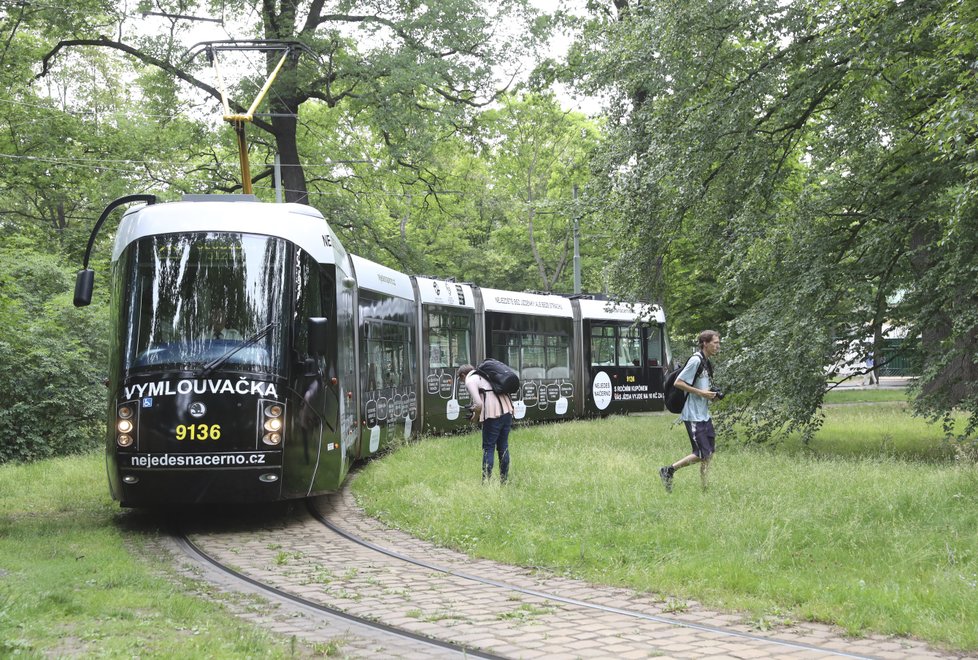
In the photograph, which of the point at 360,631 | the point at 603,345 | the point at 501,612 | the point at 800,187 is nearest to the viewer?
the point at 360,631

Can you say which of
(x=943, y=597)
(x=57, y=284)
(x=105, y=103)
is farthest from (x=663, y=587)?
(x=105, y=103)

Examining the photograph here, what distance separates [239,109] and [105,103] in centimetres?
1514

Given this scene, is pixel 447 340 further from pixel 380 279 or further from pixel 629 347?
pixel 629 347

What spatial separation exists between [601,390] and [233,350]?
17147 millimetres

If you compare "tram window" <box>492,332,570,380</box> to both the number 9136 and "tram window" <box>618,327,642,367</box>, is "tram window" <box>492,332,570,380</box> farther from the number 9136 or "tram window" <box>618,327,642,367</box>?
the number 9136

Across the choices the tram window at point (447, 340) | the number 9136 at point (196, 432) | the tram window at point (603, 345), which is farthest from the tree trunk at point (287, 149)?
the number 9136 at point (196, 432)

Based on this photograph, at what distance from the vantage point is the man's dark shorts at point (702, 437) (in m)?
10.6

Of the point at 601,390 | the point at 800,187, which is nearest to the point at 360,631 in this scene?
the point at 800,187

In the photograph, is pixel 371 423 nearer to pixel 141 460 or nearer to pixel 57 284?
pixel 141 460

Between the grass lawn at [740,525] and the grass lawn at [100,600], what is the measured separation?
278cm

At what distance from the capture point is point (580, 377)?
1009 inches

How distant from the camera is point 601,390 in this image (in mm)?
26219

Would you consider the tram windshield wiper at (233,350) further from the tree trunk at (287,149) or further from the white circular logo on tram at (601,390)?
the white circular logo on tram at (601,390)

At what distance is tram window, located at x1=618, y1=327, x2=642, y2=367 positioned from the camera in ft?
87.8
